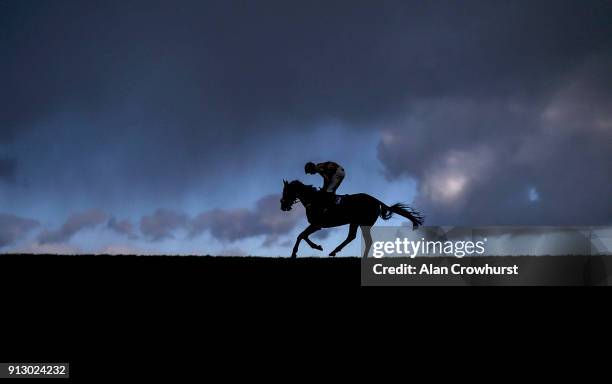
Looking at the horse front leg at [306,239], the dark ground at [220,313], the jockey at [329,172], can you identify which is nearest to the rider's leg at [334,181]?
the jockey at [329,172]

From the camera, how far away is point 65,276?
1095 cm

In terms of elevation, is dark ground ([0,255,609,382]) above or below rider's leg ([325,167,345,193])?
below

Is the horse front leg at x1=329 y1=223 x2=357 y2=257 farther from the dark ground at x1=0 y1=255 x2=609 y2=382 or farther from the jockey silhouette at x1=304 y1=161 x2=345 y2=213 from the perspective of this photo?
the dark ground at x1=0 y1=255 x2=609 y2=382

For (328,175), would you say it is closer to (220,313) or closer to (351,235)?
(351,235)

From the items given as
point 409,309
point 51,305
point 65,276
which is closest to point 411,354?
point 409,309

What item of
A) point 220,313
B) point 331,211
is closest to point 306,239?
point 331,211

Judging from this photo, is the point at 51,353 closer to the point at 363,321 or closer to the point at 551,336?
the point at 363,321

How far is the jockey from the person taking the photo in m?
16.0

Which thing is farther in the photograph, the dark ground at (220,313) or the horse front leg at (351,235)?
the horse front leg at (351,235)

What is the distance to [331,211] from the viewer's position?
16.1 metres

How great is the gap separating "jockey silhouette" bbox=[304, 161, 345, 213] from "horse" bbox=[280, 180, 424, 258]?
0.07 meters

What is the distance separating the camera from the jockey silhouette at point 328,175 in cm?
1603

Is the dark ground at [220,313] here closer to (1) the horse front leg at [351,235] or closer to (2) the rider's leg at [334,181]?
(1) the horse front leg at [351,235]

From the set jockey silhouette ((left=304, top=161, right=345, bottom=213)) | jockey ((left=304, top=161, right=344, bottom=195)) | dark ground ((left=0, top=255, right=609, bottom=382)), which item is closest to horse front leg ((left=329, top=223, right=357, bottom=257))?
jockey silhouette ((left=304, top=161, right=345, bottom=213))
